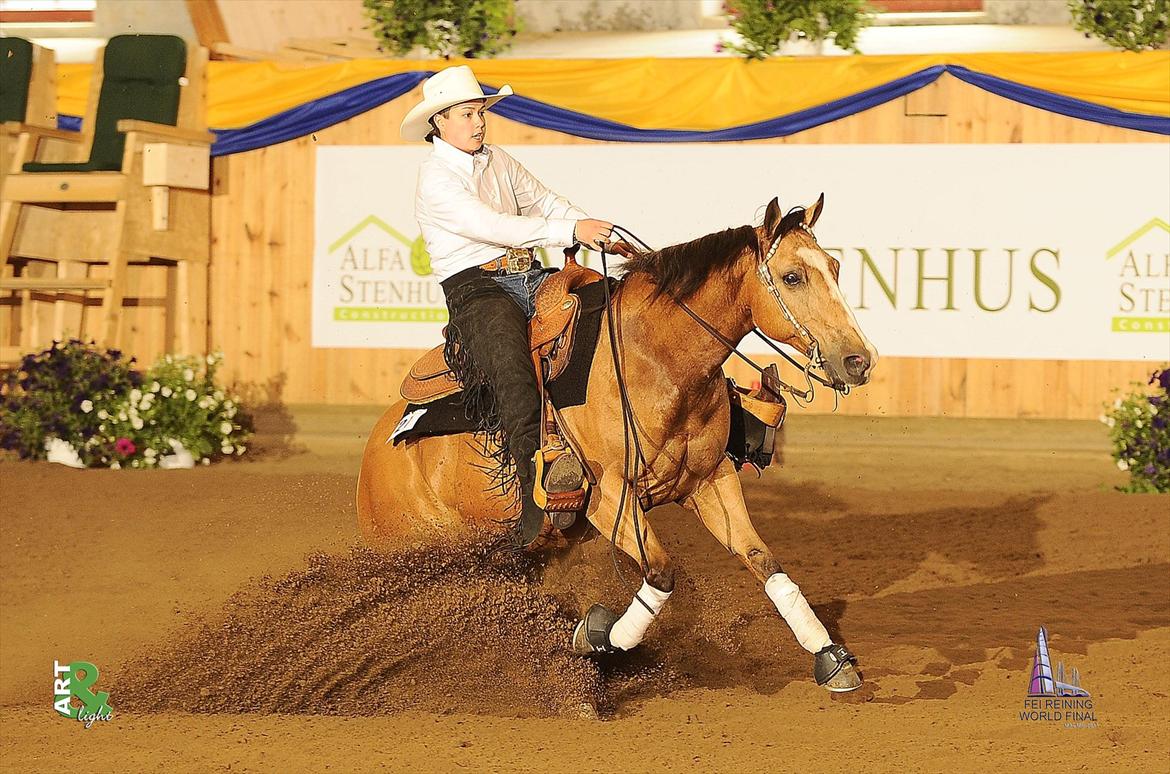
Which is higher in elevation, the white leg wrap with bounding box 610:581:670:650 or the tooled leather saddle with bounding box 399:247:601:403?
the tooled leather saddle with bounding box 399:247:601:403

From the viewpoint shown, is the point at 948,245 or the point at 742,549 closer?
the point at 742,549

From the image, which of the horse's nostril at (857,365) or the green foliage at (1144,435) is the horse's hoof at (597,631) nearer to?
the horse's nostril at (857,365)

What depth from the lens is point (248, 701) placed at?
218 inches

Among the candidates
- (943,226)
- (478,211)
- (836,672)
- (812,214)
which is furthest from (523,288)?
(943,226)

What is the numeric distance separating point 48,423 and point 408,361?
2680mm

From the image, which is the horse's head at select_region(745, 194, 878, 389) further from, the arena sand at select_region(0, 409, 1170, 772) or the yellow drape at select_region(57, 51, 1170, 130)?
the yellow drape at select_region(57, 51, 1170, 130)

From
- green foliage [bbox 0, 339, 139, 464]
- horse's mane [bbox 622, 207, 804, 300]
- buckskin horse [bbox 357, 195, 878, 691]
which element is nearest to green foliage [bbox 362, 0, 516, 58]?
green foliage [bbox 0, 339, 139, 464]

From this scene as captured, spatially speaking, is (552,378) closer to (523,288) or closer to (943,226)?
(523,288)

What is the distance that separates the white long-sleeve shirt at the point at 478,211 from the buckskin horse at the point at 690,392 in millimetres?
445

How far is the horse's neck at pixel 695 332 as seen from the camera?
520 centimetres

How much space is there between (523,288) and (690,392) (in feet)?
2.88

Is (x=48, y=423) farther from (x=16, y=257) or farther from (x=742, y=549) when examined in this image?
(x=742, y=549)

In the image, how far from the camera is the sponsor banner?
10.2m

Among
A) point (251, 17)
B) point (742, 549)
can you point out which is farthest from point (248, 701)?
point (251, 17)
